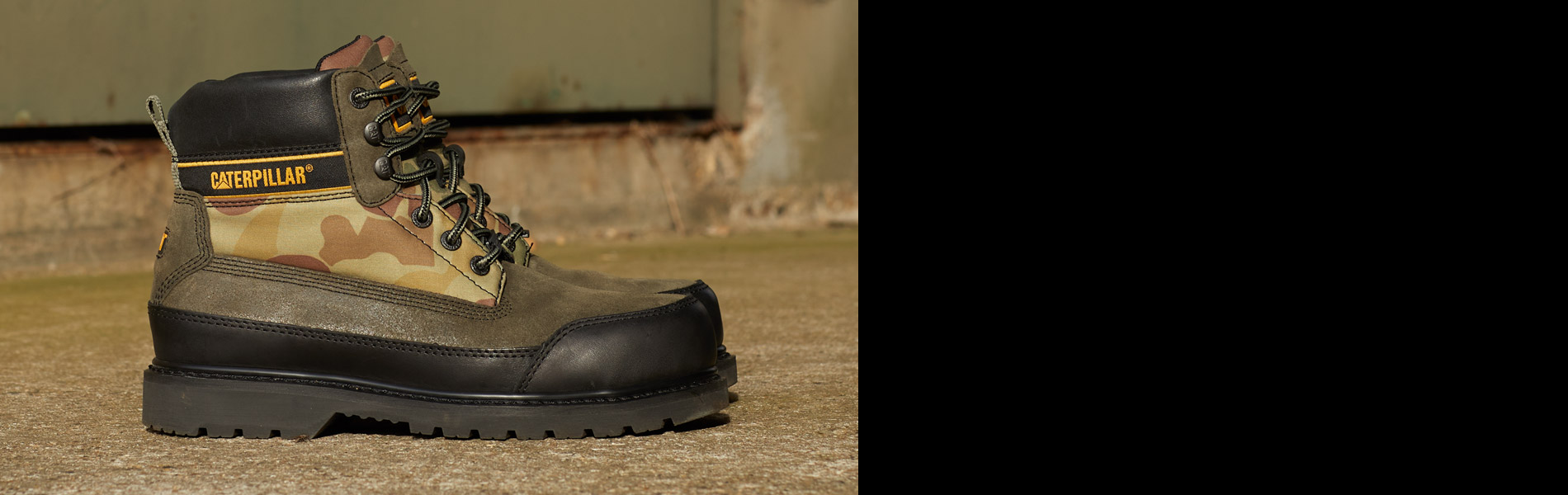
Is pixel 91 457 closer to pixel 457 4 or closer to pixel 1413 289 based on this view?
pixel 1413 289

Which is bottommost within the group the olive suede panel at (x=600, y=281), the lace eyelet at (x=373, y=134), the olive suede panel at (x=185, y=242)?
the olive suede panel at (x=600, y=281)

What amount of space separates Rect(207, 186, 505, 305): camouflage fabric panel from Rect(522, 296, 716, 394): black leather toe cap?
0.11m

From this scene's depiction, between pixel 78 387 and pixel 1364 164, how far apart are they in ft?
5.64

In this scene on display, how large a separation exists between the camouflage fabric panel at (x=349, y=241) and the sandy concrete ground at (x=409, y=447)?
187 millimetres

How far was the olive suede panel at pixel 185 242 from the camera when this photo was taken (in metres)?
1.61

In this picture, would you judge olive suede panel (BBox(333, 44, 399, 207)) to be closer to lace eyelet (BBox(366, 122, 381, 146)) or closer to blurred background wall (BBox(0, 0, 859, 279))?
lace eyelet (BBox(366, 122, 381, 146))

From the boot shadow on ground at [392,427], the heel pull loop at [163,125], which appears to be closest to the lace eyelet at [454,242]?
the boot shadow on ground at [392,427]

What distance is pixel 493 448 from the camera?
1529 mm

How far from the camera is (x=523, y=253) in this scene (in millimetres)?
1728

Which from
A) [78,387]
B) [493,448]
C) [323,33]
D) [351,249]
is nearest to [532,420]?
[493,448]

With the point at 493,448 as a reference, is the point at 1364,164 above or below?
above

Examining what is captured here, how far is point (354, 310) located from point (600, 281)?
33cm

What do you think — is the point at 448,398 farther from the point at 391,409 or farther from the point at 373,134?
the point at 373,134

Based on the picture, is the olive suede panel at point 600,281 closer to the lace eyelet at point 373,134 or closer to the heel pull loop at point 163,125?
the lace eyelet at point 373,134
